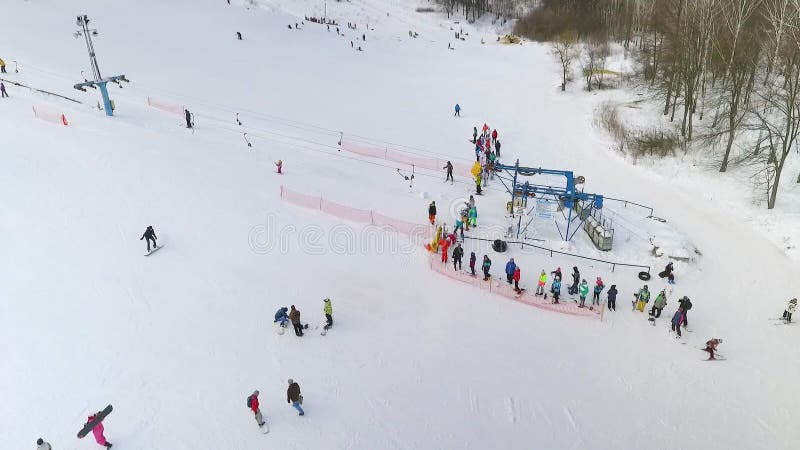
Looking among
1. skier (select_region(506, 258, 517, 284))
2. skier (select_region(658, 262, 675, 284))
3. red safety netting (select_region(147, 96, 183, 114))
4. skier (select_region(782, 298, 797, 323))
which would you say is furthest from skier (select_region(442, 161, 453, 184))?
red safety netting (select_region(147, 96, 183, 114))

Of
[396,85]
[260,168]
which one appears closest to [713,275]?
[260,168]

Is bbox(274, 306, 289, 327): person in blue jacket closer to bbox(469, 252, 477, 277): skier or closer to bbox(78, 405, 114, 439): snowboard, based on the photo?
bbox(78, 405, 114, 439): snowboard

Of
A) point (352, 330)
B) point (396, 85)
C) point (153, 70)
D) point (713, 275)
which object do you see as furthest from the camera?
point (396, 85)

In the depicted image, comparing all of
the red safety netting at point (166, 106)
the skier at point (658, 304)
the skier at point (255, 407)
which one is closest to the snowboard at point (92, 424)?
the skier at point (255, 407)

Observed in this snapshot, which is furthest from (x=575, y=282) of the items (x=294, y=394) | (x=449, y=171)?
(x=449, y=171)

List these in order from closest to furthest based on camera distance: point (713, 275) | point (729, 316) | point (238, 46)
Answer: point (729, 316) < point (713, 275) < point (238, 46)

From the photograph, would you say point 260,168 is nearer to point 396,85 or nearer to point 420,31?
point 396,85
